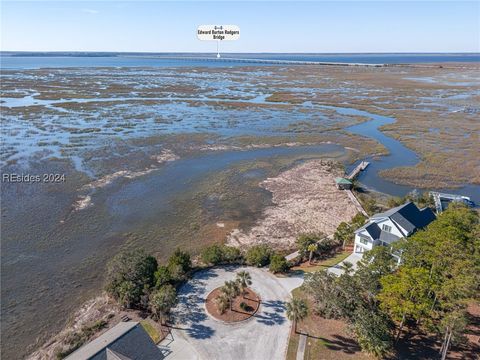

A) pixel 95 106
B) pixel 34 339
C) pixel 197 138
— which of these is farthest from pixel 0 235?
pixel 95 106

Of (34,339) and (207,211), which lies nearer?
(34,339)

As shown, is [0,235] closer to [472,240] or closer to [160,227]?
[160,227]

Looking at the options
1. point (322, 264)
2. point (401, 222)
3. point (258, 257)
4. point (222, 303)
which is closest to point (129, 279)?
point (222, 303)

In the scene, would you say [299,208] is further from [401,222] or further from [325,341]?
[325,341]

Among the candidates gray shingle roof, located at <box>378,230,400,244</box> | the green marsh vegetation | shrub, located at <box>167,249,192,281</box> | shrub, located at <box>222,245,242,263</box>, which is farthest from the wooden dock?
shrub, located at <box>167,249,192,281</box>

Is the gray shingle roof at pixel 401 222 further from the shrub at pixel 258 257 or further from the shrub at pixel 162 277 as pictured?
the shrub at pixel 162 277
